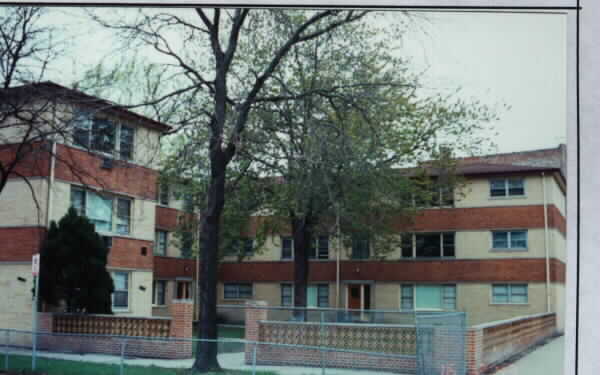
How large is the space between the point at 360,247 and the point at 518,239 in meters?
3.99

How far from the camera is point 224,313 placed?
48.0ft

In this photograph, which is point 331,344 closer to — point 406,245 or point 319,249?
point 406,245

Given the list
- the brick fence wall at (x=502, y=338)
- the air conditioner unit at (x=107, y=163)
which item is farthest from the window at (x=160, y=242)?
the brick fence wall at (x=502, y=338)

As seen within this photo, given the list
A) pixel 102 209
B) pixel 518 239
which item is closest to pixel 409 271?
pixel 518 239

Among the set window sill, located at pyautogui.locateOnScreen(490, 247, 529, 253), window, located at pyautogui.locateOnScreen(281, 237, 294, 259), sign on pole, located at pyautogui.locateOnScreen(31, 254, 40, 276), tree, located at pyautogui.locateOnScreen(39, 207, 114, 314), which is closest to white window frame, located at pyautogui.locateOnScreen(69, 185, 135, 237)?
tree, located at pyautogui.locateOnScreen(39, 207, 114, 314)

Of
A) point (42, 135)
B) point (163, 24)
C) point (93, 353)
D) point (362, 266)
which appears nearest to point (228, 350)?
point (93, 353)

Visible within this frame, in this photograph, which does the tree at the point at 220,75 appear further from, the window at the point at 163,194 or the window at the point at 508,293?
the window at the point at 508,293

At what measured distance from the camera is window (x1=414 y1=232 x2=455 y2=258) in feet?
51.5

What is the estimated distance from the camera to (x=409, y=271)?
16.0 metres

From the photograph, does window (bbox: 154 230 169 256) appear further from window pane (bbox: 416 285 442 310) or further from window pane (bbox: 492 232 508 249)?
window pane (bbox: 492 232 508 249)

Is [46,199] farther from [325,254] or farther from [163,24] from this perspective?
[325,254]

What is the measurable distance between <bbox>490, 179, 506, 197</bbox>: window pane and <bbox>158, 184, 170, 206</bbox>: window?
7201mm

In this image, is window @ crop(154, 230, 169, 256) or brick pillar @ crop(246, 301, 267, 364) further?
window @ crop(154, 230, 169, 256)

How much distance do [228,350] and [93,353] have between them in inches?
90.8
